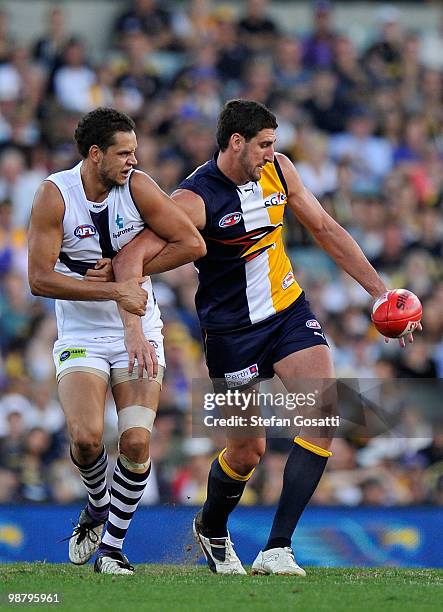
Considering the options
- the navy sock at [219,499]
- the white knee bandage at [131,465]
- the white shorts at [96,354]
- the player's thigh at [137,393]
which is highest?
the white shorts at [96,354]

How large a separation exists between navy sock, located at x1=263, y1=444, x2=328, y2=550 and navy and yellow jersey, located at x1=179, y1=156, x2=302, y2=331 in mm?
950

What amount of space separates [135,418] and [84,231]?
114 cm

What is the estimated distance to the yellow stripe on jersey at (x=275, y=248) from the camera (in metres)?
7.69

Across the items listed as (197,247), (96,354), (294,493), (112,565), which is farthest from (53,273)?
(294,493)

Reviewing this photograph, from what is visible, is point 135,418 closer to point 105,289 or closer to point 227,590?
point 105,289

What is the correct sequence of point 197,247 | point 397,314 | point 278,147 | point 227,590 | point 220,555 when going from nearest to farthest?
point 227,590
point 197,247
point 397,314
point 220,555
point 278,147

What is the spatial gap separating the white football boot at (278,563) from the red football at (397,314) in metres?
1.46

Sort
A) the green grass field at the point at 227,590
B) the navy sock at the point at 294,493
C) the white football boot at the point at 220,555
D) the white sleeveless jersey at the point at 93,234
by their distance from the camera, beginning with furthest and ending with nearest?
the white football boot at the point at 220,555 → the white sleeveless jersey at the point at 93,234 → the navy sock at the point at 294,493 → the green grass field at the point at 227,590

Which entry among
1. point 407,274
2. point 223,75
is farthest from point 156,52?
point 407,274

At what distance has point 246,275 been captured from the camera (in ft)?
25.3

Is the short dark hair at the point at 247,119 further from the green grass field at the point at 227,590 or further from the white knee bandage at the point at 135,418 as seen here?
the green grass field at the point at 227,590

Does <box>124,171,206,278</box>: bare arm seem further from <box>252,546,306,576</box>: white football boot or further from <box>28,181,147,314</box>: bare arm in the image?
<box>252,546,306,576</box>: white football boot

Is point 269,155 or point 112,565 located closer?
point 112,565

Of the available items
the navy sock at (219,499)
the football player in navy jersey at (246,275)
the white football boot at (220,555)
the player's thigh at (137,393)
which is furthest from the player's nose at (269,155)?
the white football boot at (220,555)
